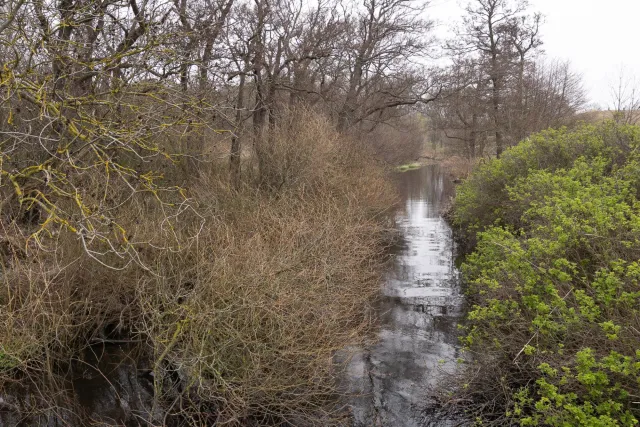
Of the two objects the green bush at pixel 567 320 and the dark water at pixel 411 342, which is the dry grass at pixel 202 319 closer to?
the dark water at pixel 411 342

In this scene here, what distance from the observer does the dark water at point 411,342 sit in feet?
20.5

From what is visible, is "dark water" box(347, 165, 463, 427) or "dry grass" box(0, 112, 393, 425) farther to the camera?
"dark water" box(347, 165, 463, 427)

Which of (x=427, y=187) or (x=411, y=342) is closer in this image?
(x=411, y=342)

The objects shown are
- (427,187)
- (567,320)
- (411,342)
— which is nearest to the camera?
(567,320)

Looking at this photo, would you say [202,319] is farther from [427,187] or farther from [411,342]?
[427,187]

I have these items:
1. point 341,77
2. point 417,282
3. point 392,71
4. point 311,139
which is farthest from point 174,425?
point 392,71

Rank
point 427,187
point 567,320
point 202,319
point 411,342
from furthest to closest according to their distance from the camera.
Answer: point 427,187 → point 411,342 → point 202,319 → point 567,320

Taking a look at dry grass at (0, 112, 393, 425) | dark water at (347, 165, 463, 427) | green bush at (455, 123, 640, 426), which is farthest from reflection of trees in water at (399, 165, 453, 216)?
dry grass at (0, 112, 393, 425)

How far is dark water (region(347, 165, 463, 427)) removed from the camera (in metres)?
6.26

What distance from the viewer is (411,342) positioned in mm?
8312

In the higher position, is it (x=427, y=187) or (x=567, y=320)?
(x=427, y=187)

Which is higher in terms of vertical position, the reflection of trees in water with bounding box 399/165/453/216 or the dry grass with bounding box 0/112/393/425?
the reflection of trees in water with bounding box 399/165/453/216

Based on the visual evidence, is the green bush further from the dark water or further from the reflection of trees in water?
the reflection of trees in water

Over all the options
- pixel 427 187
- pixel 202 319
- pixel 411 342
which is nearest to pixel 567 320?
pixel 202 319
